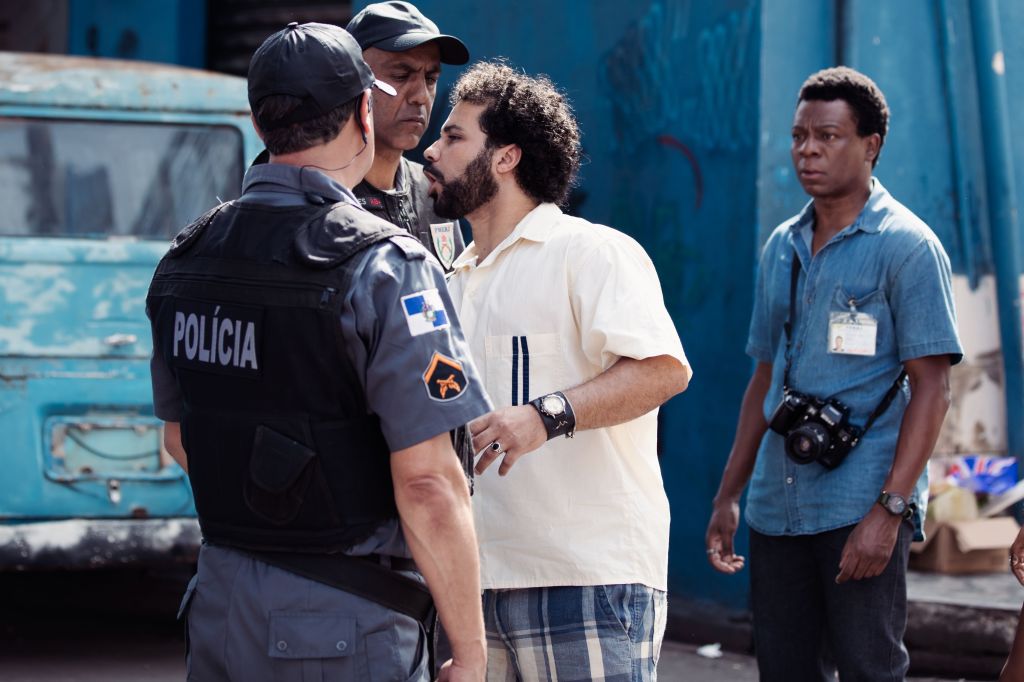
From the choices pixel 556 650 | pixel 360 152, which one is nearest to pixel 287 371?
pixel 360 152

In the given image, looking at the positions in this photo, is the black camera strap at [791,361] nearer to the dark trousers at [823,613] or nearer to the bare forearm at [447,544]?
the dark trousers at [823,613]

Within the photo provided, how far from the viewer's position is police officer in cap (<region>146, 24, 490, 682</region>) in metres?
2.19

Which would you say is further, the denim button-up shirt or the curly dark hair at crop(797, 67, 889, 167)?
the curly dark hair at crop(797, 67, 889, 167)

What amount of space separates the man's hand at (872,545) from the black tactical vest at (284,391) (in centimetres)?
162

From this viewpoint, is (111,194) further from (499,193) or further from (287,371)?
(287,371)

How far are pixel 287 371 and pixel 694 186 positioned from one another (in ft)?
12.7

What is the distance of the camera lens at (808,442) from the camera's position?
11.7ft

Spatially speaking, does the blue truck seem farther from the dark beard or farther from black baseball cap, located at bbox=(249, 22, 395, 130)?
→ black baseball cap, located at bbox=(249, 22, 395, 130)

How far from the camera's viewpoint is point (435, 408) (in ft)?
7.20

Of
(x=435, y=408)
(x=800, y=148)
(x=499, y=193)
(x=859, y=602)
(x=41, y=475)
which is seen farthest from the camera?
(x=41, y=475)

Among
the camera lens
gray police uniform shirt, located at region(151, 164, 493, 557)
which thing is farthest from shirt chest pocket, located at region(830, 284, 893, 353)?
gray police uniform shirt, located at region(151, 164, 493, 557)

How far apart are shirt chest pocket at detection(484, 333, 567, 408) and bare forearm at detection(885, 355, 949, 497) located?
3.59 ft

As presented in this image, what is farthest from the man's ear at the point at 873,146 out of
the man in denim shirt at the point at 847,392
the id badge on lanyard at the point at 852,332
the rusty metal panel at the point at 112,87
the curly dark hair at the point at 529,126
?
the rusty metal panel at the point at 112,87

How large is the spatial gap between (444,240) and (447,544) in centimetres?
150
